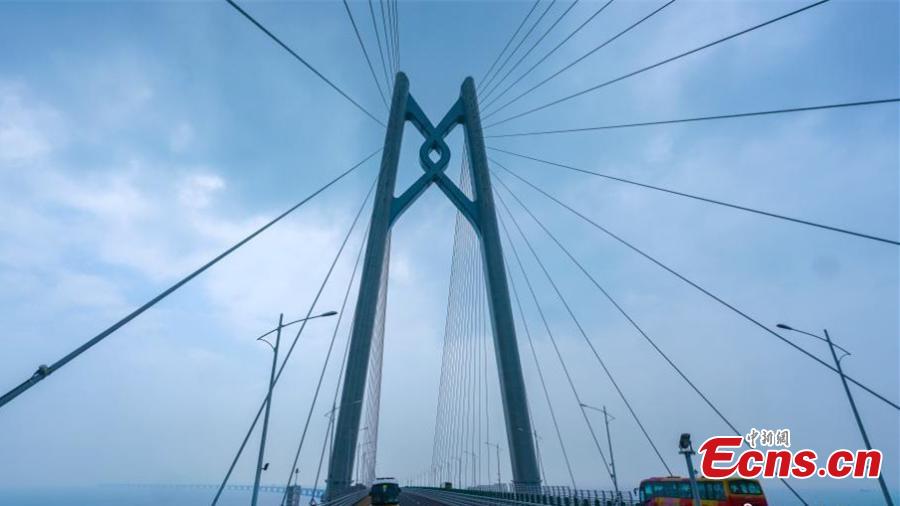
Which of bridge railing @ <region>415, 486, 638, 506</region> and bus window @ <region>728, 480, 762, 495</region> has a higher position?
bus window @ <region>728, 480, 762, 495</region>

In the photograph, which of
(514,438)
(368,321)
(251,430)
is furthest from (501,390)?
(251,430)

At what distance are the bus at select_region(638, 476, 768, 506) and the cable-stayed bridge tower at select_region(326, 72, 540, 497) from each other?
6.34 meters

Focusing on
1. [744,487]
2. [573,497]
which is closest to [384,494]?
[573,497]

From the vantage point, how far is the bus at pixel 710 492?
64.3ft

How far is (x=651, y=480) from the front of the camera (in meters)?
26.0

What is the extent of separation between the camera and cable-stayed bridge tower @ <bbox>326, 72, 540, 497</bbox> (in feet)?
85.8

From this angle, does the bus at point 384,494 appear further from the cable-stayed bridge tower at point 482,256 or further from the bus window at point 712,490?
the bus window at point 712,490

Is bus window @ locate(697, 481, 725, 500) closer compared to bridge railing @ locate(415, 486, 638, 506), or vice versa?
bridge railing @ locate(415, 486, 638, 506)

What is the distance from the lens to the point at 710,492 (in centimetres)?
2080

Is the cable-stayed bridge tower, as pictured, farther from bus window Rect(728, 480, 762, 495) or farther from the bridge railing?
bus window Rect(728, 480, 762, 495)

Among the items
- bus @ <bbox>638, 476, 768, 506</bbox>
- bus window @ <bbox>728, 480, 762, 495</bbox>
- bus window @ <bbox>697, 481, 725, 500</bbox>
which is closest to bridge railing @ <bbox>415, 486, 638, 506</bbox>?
bus @ <bbox>638, 476, 768, 506</bbox>

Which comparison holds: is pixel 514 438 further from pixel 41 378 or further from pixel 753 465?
pixel 41 378

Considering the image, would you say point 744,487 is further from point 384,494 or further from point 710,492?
point 384,494

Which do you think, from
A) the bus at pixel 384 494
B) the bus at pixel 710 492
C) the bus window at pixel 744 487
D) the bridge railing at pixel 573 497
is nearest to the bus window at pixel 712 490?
the bus at pixel 710 492
